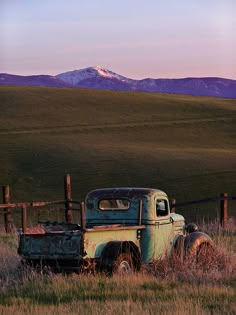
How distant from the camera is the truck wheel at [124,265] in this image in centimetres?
1139

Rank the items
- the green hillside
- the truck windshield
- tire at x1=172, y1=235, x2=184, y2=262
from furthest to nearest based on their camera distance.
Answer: the green hillside
the truck windshield
tire at x1=172, y1=235, x2=184, y2=262

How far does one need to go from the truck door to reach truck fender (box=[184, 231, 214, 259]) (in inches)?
12.4

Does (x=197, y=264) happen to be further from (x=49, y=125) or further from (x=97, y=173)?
(x=49, y=125)

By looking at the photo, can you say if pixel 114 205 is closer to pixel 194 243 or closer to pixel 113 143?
pixel 194 243

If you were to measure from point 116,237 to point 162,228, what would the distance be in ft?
4.02

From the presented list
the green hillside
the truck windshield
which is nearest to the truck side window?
the truck windshield

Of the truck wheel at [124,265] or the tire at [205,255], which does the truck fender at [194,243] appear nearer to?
the tire at [205,255]

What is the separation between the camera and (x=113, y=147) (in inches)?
2056

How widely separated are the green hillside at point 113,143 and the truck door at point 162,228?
19230 millimetres

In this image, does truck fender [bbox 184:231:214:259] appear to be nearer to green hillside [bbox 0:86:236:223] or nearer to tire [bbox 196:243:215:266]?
tire [bbox 196:243:215:266]

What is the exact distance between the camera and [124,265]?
1163 cm

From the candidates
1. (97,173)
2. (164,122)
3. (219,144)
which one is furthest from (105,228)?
(164,122)

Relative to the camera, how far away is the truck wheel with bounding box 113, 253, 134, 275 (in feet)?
37.4

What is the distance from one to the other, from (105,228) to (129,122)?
57343 millimetres
